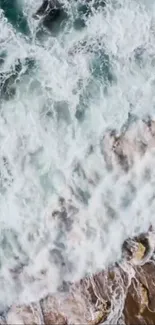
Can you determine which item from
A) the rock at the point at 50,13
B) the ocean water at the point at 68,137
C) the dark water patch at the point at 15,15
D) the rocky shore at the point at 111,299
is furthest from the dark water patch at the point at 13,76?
the rocky shore at the point at 111,299

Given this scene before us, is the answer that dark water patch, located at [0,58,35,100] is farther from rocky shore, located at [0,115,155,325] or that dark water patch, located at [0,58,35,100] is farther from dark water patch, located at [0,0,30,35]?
rocky shore, located at [0,115,155,325]

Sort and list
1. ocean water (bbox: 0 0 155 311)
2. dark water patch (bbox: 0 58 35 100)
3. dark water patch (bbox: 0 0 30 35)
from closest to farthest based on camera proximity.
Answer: ocean water (bbox: 0 0 155 311), dark water patch (bbox: 0 58 35 100), dark water patch (bbox: 0 0 30 35)

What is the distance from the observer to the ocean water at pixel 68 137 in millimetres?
10562

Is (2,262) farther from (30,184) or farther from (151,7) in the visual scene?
(151,7)

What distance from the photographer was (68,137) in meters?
11.0

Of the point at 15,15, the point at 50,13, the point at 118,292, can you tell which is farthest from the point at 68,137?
the point at 118,292

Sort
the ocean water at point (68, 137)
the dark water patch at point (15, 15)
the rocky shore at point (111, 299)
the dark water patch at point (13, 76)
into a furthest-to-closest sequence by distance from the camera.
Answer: the dark water patch at point (15, 15), the dark water patch at point (13, 76), the ocean water at point (68, 137), the rocky shore at point (111, 299)

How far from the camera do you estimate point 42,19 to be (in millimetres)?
11664

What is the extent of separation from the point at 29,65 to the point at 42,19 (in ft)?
3.87

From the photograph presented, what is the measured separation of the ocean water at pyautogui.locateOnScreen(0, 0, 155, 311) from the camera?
10.6 m

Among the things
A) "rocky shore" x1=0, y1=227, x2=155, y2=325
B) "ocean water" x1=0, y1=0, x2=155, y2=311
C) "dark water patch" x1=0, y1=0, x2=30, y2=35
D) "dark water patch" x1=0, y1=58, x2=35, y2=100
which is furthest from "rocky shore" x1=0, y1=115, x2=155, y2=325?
"dark water patch" x1=0, y1=0, x2=30, y2=35

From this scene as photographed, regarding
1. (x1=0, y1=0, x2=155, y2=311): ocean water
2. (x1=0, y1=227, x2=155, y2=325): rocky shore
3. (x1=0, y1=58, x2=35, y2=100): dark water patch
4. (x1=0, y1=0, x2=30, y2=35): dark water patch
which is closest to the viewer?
(x1=0, y1=227, x2=155, y2=325): rocky shore

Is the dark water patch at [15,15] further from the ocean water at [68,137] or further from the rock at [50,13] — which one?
the rock at [50,13]

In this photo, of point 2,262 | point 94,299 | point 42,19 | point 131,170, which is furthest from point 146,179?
point 42,19
